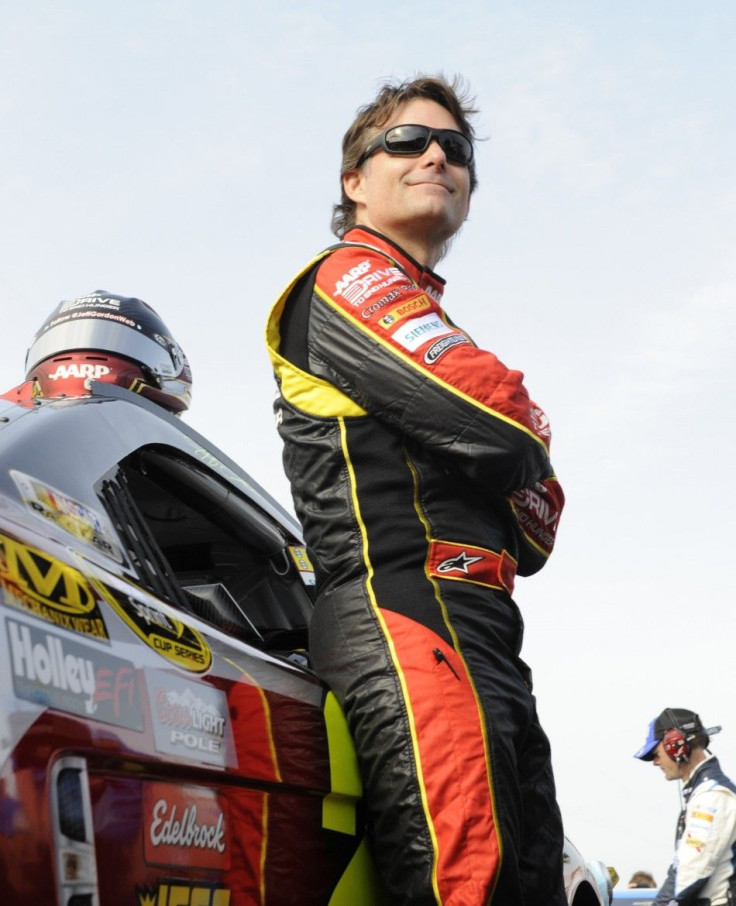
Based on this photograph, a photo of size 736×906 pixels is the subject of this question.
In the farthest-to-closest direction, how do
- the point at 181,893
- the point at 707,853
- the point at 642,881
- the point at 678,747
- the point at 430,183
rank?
1. the point at 642,881
2. the point at 678,747
3. the point at 707,853
4. the point at 430,183
5. the point at 181,893

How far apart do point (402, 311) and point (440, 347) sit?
0.36ft

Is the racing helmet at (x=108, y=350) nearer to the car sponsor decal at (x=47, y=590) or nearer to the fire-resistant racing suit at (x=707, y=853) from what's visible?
the car sponsor decal at (x=47, y=590)

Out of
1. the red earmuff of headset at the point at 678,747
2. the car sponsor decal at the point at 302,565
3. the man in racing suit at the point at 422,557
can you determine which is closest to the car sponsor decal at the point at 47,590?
the man in racing suit at the point at 422,557

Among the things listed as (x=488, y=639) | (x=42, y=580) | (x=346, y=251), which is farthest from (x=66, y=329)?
(x=42, y=580)

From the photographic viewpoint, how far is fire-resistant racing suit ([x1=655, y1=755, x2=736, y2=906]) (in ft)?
22.6

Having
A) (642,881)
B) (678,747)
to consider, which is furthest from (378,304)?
(642,881)

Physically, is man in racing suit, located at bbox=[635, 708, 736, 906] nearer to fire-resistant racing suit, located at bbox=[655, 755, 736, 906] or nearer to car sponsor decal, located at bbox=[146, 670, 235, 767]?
fire-resistant racing suit, located at bbox=[655, 755, 736, 906]

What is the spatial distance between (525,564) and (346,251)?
2.31 ft

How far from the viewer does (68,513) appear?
174 centimetres

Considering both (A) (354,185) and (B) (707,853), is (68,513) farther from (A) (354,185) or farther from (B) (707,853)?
(B) (707,853)

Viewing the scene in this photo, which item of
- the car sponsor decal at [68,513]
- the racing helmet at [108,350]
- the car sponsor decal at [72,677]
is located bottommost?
the car sponsor decal at [72,677]

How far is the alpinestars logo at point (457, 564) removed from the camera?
2.04m

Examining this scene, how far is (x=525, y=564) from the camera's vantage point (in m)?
2.33

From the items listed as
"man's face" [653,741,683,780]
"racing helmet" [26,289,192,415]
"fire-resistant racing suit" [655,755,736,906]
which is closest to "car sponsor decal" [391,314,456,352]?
"racing helmet" [26,289,192,415]
